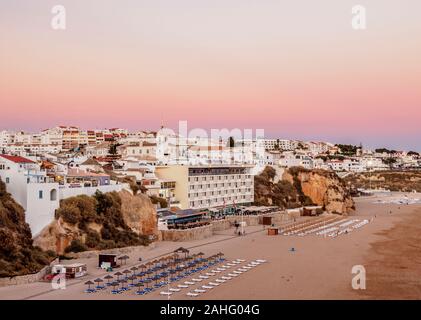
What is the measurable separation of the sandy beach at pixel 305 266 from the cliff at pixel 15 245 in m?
1.39

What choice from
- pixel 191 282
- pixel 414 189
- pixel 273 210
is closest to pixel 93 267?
pixel 191 282

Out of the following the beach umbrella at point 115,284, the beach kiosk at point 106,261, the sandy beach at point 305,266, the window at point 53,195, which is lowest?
the sandy beach at point 305,266

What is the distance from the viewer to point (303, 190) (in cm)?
7438

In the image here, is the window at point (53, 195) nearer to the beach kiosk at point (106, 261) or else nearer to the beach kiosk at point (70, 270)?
the beach kiosk at point (106, 261)

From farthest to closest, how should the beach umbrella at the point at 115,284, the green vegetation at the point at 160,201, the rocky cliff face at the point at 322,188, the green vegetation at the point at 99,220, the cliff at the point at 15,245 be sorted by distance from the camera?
the rocky cliff face at the point at 322,188, the green vegetation at the point at 160,201, the green vegetation at the point at 99,220, the cliff at the point at 15,245, the beach umbrella at the point at 115,284

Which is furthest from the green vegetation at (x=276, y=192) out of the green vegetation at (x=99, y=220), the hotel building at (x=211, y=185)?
the green vegetation at (x=99, y=220)

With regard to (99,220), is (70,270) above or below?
below

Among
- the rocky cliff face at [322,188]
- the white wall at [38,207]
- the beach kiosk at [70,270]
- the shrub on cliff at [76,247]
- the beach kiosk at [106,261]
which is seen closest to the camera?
the beach kiosk at [70,270]

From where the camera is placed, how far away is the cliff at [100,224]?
3334 cm

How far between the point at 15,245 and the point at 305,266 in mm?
16548

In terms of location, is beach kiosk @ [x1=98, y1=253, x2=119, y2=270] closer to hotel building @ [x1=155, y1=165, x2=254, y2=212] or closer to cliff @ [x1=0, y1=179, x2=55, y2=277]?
cliff @ [x1=0, y1=179, x2=55, y2=277]

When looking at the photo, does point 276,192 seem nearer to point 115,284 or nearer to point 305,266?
point 305,266

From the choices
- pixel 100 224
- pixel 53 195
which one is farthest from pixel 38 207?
pixel 100 224
